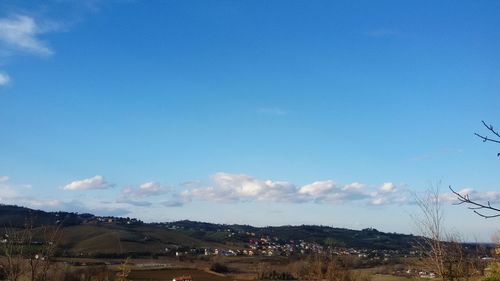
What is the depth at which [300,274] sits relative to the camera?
3280 inches

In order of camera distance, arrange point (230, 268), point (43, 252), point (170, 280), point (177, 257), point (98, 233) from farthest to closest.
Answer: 1. point (98, 233)
2. point (177, 257)
3. point (230, 268)
4. point (170, 280)
5. point (43, 252)

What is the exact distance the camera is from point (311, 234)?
199m

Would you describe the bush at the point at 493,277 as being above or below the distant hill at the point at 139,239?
below

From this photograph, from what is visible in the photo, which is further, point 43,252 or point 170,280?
point 170,280

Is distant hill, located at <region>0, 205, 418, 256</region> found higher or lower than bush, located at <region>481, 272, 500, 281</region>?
higher

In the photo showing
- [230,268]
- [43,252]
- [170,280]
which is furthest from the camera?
[230,268]

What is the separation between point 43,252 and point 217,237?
545 feet

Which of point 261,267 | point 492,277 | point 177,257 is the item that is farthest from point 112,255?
point 492,277

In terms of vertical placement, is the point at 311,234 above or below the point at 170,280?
above

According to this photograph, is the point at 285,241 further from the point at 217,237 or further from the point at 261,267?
the point at 261,267

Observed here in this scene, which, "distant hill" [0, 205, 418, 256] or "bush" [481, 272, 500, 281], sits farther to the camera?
"distant hill" [0, 205, 418, 256]

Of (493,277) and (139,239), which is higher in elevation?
(139,239)

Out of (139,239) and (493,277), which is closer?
(493,277)

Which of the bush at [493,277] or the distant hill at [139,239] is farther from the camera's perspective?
the distant hill at [139,239]
